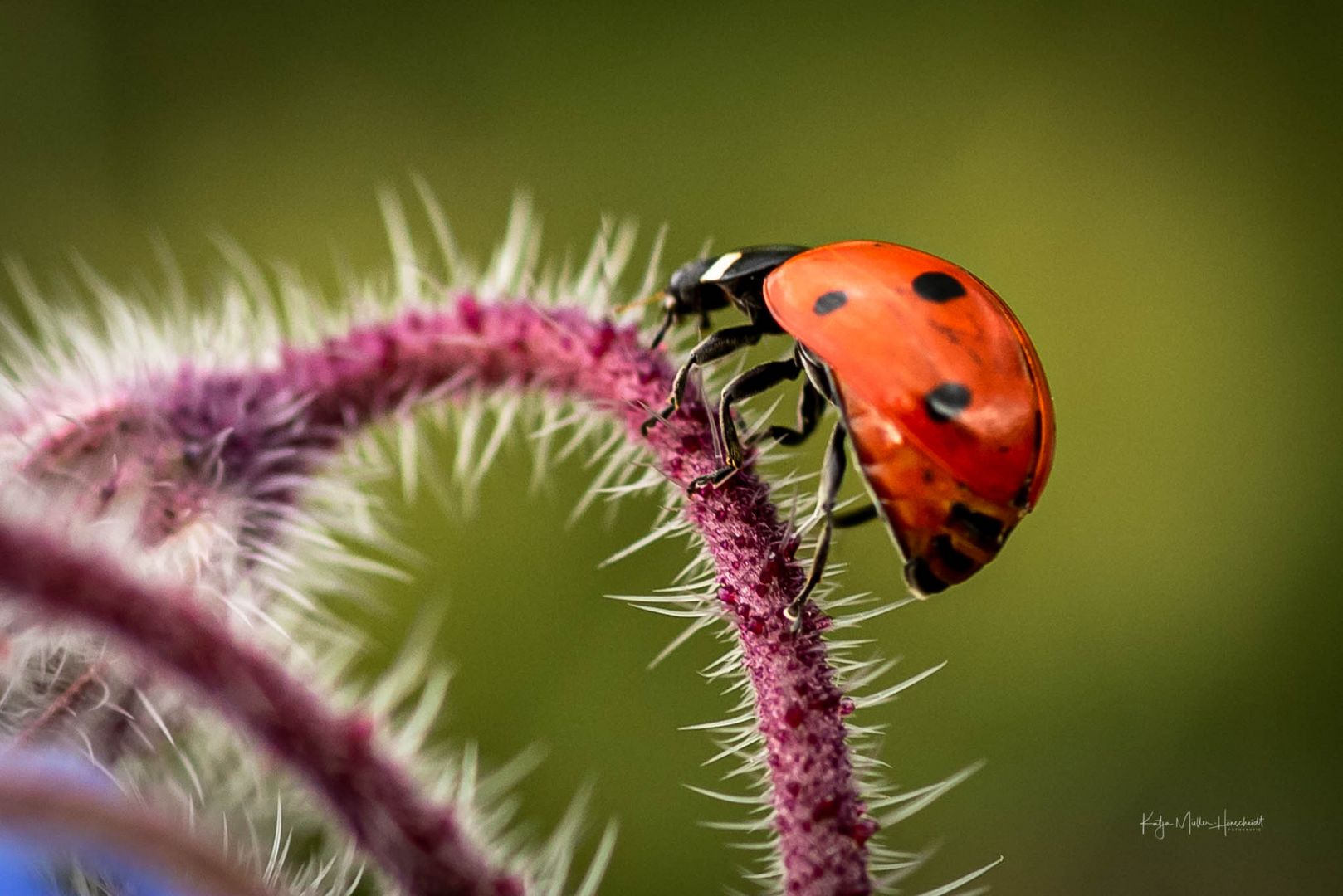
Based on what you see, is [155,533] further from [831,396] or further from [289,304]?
[831,396]

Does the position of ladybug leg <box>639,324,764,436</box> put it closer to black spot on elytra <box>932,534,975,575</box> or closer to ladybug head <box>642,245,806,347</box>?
ladybug head <box>642,245,806,347</box>

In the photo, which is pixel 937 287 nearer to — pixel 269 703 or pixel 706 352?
pixel 706 352

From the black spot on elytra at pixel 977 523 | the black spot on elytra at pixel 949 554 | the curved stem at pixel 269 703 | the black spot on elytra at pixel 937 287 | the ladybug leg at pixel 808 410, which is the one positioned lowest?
the curved stem at pixel 269 703

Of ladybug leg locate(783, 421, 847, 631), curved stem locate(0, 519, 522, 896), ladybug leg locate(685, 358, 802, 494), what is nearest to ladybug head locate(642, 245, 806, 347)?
ladybug leg locate(685, 358, 802, 494)

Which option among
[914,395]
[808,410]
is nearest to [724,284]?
[808,410]

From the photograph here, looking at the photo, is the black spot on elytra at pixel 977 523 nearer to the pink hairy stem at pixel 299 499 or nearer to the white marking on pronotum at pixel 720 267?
the pink hairy stem at pixel 299 499

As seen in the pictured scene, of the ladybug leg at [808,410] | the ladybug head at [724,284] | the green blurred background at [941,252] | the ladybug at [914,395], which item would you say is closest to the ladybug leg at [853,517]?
the ladybug at [914,395]
